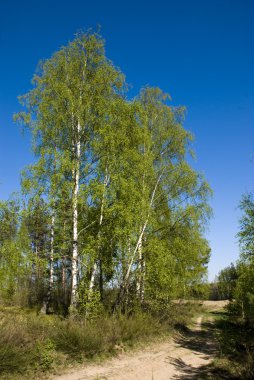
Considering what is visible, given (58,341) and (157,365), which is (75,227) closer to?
(58,341)

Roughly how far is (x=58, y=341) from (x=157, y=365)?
11.9 feet

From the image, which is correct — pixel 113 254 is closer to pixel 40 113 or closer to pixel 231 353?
pixel 231 353

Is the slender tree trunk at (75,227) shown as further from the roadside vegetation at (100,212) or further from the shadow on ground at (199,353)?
the shadow on ground at (199,353)

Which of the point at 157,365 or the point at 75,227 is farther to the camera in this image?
the point at 75,227

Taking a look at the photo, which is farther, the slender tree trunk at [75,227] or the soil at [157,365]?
the slender tree trunk at [75,227]

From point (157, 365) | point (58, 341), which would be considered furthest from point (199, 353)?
point (58, 341)

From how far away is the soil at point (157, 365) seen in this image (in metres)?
9.57

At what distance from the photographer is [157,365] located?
11000mm

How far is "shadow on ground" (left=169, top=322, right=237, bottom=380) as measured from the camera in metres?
9.76

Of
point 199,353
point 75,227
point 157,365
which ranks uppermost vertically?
point 75,227

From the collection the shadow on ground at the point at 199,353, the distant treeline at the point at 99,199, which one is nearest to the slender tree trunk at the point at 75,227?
the distant treeline at the point at 99,199

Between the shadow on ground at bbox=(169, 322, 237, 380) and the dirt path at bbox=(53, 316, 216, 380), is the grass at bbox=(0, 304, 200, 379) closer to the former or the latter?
the dirt path at bbox=(53, 316, 216, 380)

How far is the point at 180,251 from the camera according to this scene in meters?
17.4

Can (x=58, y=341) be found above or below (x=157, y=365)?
above
